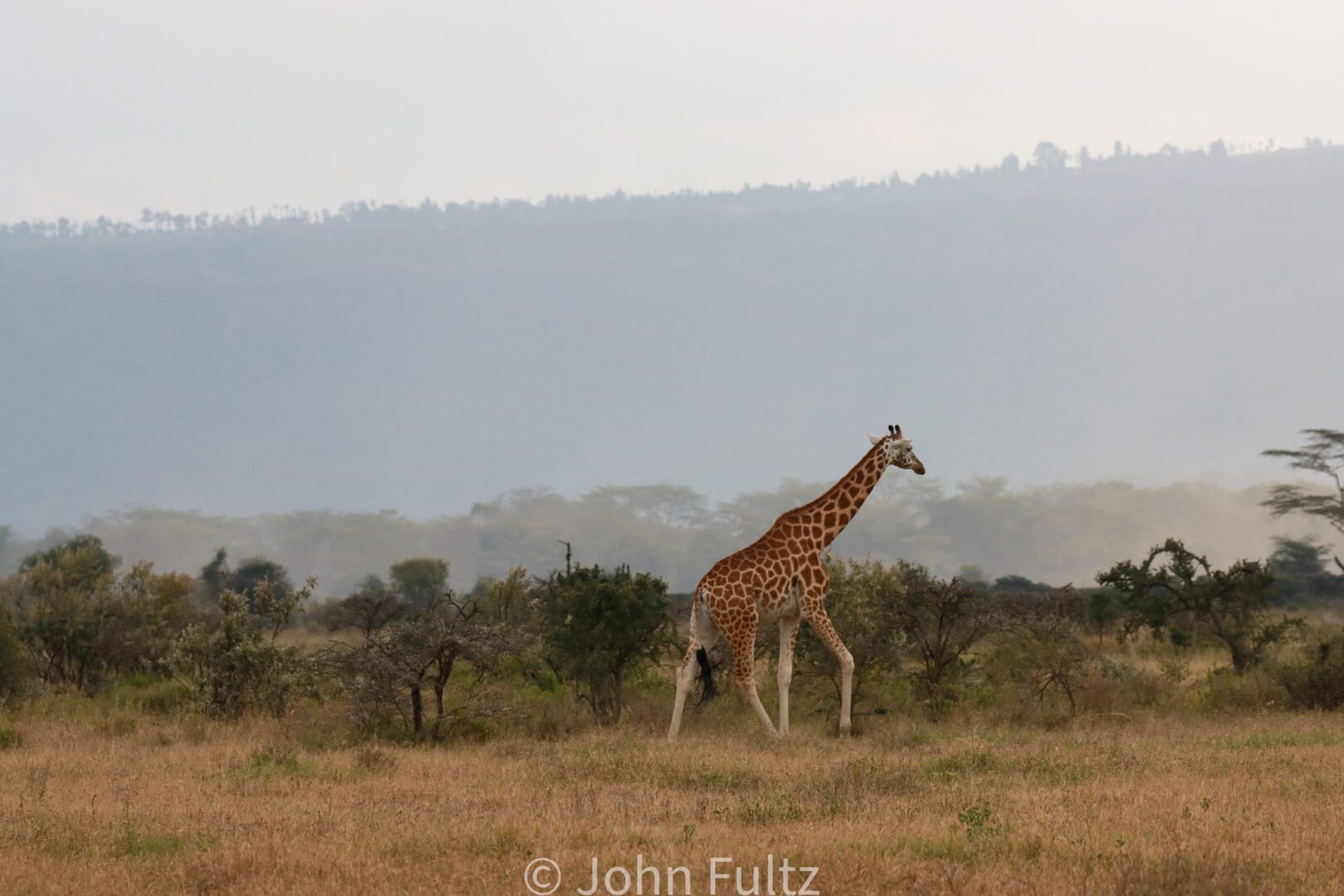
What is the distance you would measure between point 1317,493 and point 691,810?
55.3m

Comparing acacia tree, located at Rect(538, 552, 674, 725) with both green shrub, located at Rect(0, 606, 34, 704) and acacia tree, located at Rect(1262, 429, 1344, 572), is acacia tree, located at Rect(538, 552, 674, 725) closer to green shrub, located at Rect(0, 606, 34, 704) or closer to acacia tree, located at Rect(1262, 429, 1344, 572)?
green shrub, located at Rect(0, 606, 34, 704)

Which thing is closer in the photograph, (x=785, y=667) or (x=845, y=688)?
(x=785, y=667)

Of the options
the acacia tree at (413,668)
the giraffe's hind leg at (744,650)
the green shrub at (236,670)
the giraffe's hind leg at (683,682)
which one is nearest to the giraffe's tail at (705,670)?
the giraffe's hind leg at (683,682)

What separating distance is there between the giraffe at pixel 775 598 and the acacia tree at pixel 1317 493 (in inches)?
1556

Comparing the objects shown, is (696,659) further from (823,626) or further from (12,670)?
(12,670)

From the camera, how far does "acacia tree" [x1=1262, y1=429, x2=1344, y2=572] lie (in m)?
55.0

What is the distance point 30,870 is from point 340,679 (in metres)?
9.70

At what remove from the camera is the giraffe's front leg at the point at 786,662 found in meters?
17.8

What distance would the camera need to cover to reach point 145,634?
2544cm

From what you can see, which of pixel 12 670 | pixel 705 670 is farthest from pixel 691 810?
pixel 12 670

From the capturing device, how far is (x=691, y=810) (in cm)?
1217

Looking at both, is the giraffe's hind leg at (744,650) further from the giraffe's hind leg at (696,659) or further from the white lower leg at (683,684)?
the white lower leg at (683,684)

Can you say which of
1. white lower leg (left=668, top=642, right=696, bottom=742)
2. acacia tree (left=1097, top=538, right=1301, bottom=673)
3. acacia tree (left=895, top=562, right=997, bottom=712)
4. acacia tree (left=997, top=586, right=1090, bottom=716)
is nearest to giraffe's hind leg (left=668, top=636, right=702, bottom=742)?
white lower leg (left=668, top=642, right=696, bottom=742)

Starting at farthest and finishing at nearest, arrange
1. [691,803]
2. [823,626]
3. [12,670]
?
[12,670]
[823,626]
[691,803]
